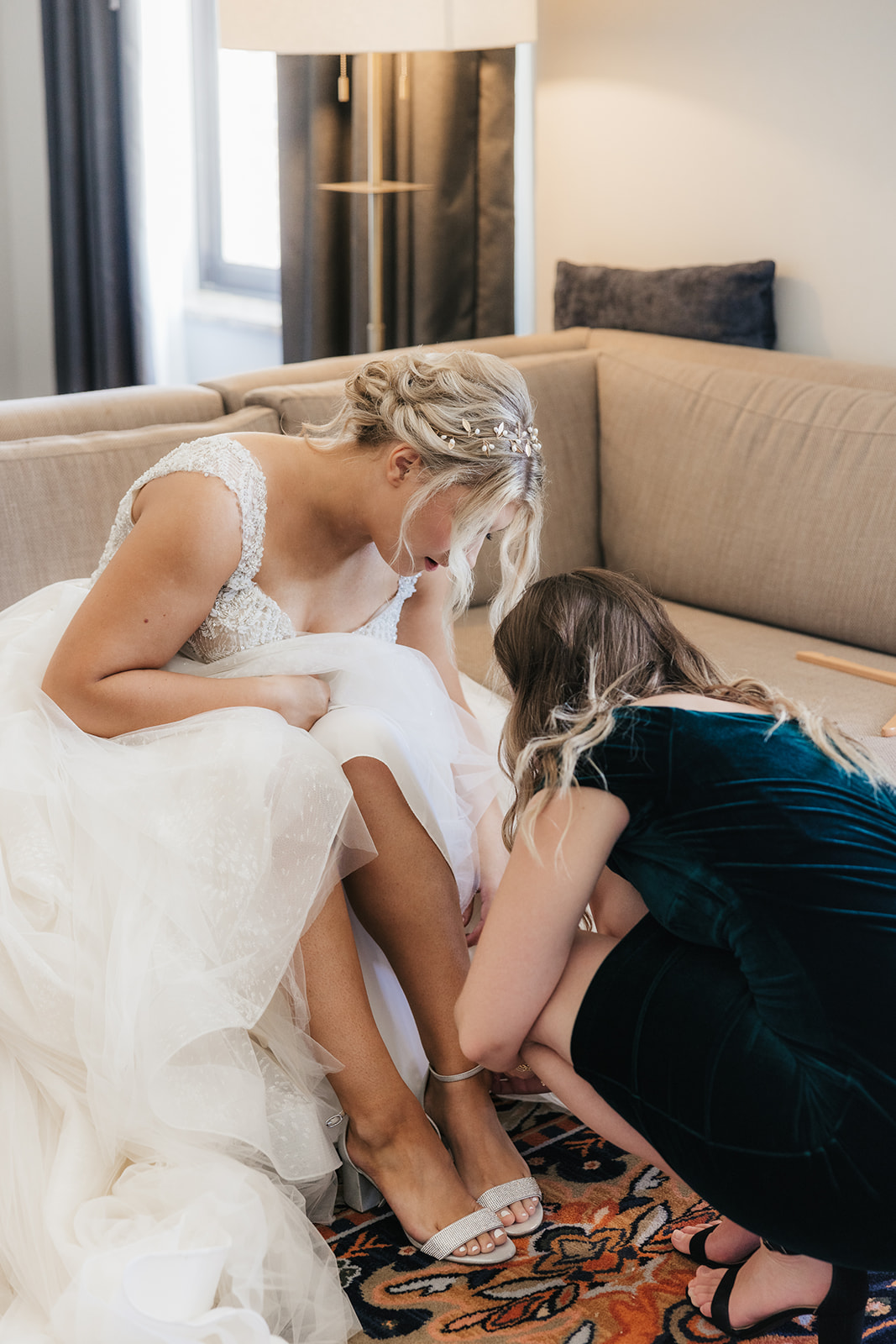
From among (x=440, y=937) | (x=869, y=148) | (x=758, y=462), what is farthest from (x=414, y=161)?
(x=440, y=937)

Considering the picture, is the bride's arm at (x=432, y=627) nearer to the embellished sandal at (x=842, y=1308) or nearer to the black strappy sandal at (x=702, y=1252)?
the black strappy sandal at (x=702, y=1252)

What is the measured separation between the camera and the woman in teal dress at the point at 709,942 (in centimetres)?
101

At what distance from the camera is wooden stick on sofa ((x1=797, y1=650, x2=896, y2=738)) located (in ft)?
6.40

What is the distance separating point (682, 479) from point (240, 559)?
1121 mm

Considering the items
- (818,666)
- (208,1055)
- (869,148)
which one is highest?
(869,148)

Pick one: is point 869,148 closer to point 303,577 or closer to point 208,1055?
point 303,577

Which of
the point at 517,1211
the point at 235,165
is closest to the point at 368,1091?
the point at 517,1211

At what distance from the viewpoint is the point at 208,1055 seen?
4.00ft

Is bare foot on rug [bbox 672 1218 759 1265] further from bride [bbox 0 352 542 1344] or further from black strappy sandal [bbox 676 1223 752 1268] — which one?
bride [bbox 0 352 542 1344]

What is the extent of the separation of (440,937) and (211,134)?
11.5ft

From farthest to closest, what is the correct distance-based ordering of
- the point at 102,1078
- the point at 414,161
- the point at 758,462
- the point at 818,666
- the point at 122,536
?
the point at 414,161
the point at 758,462
the point at 818,666
the point at 122,536
the point at 102,1078

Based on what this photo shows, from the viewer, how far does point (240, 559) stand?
1439 mm

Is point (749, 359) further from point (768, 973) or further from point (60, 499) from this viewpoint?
point (768, 973)

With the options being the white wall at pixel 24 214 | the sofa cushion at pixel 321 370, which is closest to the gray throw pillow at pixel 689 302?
the sofa cushion at pixel 321 370
